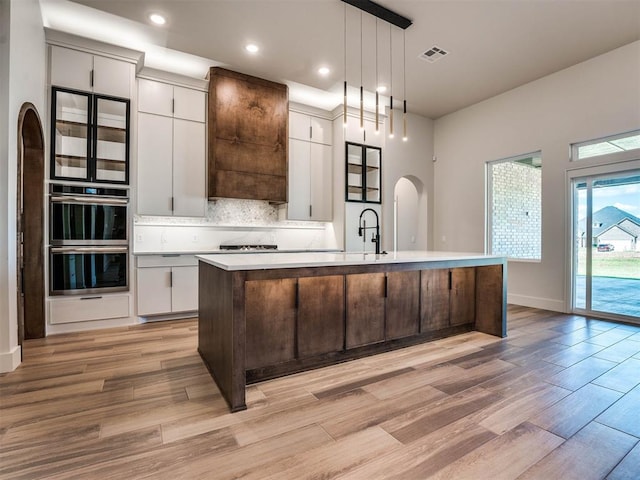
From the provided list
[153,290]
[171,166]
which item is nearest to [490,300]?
[153,290]

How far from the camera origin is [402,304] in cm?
312

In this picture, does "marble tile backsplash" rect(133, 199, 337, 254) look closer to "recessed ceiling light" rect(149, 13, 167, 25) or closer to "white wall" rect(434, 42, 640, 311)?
"recessed ceiling light" rect(149, 13, 167, 25)

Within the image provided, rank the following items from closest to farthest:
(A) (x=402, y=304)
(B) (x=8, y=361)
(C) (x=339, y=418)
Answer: (C) (x=339, y=418), (B) (x=8, y=361), (A) (x=402, y=304)

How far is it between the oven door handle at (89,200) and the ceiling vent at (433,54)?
4.22 meters

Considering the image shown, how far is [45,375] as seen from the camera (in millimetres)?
2518

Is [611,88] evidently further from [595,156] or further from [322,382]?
[322,382]

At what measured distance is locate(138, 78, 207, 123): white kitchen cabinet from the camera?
4301mm

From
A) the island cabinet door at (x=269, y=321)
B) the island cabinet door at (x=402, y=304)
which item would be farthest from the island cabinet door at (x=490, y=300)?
the island cabinet door at (x=269, y=321)

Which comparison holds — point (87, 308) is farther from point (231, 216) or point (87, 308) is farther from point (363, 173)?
point (363, 173)

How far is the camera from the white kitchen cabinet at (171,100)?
4301 millimetres

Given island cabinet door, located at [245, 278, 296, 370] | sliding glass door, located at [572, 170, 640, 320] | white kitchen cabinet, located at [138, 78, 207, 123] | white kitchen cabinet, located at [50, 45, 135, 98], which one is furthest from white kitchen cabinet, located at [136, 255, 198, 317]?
sliding glass door, located at [572, 170, 640, 320]

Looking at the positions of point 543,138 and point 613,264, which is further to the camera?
point 543,138

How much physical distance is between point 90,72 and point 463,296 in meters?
5.04

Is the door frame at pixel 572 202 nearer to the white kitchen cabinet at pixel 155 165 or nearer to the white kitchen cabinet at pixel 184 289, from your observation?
the white kitchen cabinet at pixel 184 289
